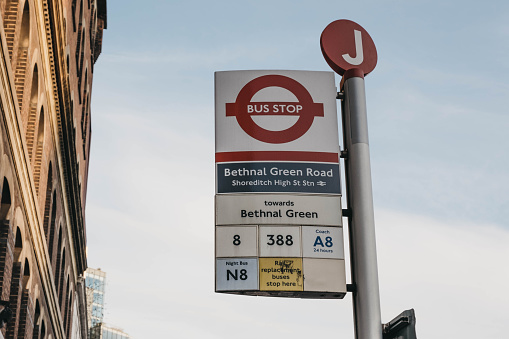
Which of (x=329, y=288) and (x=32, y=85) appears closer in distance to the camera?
(x=329, y=288)

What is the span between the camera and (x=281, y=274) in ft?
29.3

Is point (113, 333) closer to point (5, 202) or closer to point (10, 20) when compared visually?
point (5, 202)

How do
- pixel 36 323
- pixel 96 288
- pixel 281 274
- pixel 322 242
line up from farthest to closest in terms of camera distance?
1. pixel 96 288
2. pixel 36 323
3. pixel 322 242
4. pixel 281 274

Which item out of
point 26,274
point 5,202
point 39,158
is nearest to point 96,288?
point 39,158

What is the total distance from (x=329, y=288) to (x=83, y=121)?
30.5 meters

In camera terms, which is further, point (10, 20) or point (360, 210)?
point (10, 20)

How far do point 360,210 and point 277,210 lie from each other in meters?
1.13

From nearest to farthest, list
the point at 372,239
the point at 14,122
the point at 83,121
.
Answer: the point at 372,239 → the point at 14,122 → the point at 83,121

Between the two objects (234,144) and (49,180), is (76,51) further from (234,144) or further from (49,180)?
(234,144)

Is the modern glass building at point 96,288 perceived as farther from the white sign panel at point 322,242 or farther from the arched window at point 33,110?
the white sign panel at point 322,242

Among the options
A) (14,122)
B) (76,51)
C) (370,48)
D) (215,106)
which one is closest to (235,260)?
(215,106)

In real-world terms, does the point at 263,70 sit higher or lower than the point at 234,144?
higher

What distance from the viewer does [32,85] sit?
2191 cm

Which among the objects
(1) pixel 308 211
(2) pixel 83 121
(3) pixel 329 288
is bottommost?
(3) pixel 329 288
